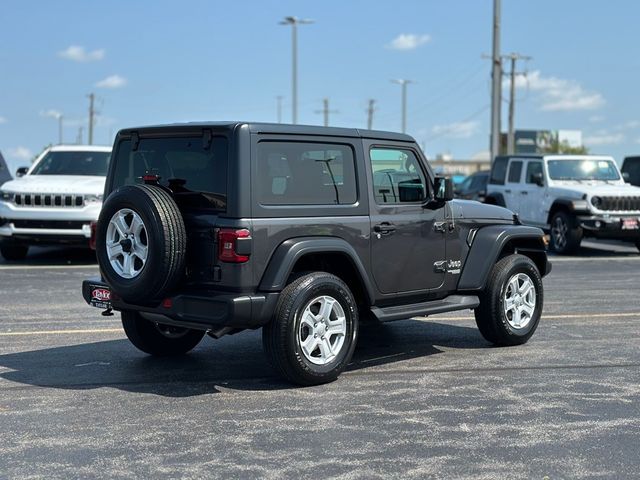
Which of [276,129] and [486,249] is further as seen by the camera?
[486,249]

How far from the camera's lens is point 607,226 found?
664 inches

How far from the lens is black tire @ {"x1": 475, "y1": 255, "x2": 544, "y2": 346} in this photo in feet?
25.9

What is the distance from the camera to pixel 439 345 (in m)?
8.17

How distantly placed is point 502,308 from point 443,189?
1202 millimetres

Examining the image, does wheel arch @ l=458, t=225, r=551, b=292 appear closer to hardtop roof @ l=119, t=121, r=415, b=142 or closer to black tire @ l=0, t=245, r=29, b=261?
hardtop roof @ l=119, t=121, r=415, b=142

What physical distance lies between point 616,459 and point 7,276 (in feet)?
34.0

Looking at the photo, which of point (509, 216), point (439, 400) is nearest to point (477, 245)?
point (509, 216)

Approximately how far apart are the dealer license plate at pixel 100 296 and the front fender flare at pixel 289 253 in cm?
135

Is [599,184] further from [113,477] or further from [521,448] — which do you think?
[113,477]

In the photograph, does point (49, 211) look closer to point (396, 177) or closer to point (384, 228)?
point (396, 177)

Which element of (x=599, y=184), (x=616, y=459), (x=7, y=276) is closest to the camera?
(x=616, y=459)

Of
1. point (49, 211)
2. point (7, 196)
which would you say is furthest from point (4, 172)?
point (49, 211)

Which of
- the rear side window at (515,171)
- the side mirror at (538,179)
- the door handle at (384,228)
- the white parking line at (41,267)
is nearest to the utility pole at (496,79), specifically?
the rear side window at (515,171)

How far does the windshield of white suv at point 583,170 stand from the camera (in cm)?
1812
